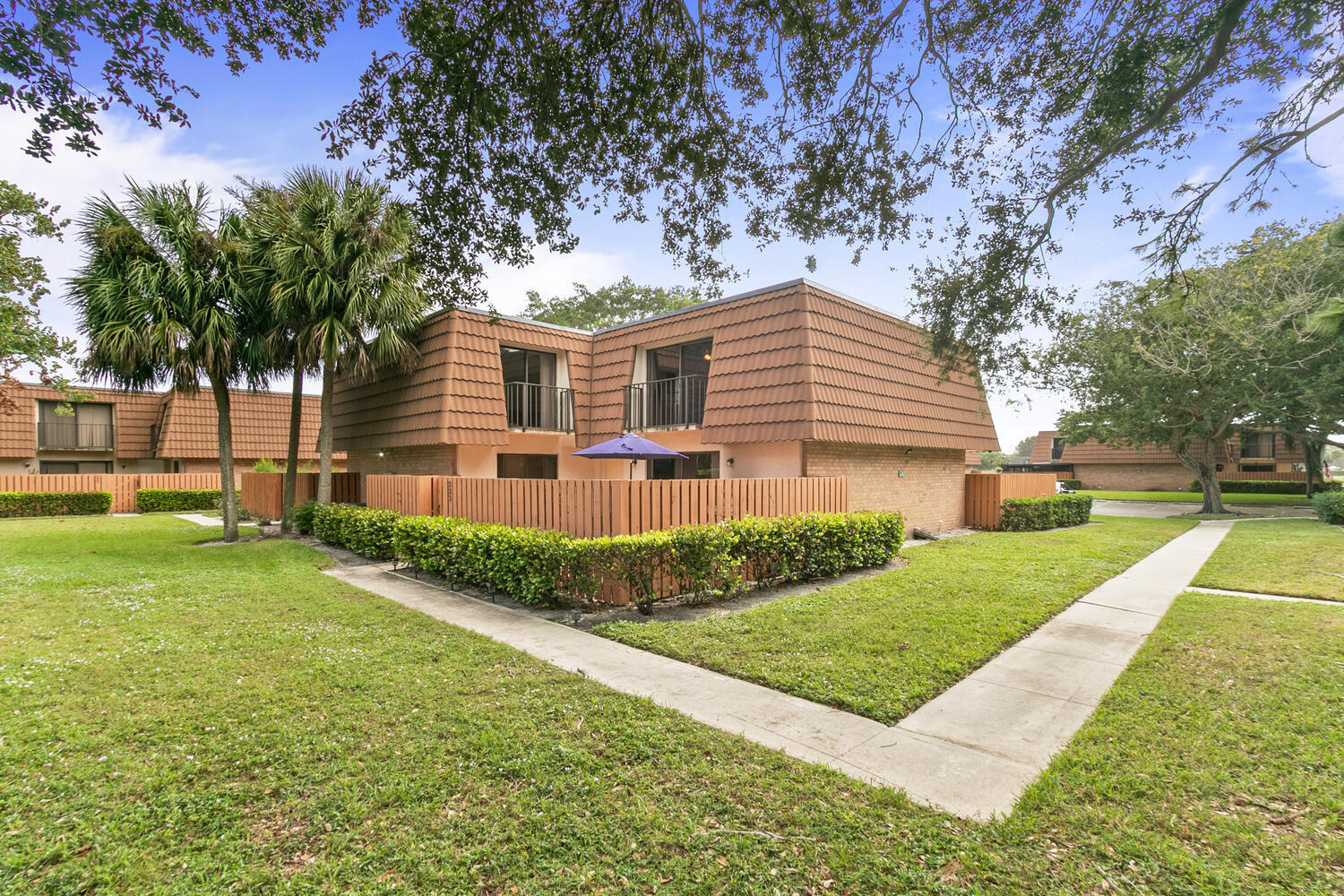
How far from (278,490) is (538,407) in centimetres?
926

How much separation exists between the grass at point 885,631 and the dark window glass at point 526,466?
32.0 ft

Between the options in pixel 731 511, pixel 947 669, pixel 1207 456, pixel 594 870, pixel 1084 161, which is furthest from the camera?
pixel 1207 456

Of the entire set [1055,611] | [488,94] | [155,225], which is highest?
[155,225]

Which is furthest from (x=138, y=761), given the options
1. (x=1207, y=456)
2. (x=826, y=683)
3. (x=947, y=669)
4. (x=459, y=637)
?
(x=1207, y=456)

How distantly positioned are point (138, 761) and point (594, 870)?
3004 mm

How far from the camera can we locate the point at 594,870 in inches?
105

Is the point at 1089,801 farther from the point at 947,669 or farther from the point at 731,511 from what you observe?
the point at 731,511

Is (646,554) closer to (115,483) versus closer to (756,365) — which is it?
(756,365)

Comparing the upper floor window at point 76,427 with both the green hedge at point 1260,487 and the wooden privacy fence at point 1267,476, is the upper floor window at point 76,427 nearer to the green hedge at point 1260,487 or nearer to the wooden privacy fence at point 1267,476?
the green hedge at point 1260,487

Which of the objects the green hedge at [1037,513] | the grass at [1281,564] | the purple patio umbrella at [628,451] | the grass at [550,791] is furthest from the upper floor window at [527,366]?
the grass at [1281,564]

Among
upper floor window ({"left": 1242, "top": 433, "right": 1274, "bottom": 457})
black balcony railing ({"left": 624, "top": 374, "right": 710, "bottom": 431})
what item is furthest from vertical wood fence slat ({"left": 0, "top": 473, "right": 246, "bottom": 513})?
upper floor window ({"left": 1242, "top": 433, "right": 1274, "bottom": 457})

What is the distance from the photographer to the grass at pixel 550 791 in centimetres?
263

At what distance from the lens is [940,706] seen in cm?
448

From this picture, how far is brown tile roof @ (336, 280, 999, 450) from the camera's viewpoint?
11508 mm
